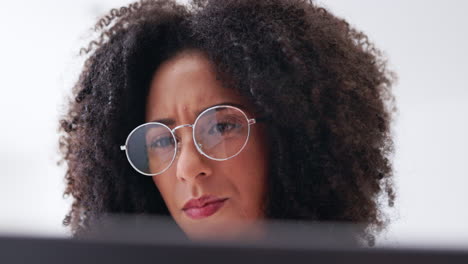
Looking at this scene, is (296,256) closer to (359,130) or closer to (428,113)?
(359,130)

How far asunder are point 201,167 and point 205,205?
0.28 feet

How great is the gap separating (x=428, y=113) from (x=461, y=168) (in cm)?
19

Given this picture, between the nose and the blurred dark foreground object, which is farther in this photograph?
the nose

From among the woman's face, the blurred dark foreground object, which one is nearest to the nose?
the woman's face

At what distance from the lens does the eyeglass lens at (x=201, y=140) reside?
107 cm

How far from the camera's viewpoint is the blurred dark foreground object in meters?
0.18

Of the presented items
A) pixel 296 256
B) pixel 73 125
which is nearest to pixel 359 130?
pixel 73 125

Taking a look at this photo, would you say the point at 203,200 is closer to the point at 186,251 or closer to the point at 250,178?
the point at 250,178

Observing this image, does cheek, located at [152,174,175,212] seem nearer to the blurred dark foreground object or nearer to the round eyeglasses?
the round eyeglasses

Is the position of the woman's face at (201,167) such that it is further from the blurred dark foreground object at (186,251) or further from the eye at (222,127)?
the blurred dark foreground object at (186,251)

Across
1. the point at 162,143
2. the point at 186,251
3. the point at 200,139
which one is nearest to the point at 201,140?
the point at 200,139

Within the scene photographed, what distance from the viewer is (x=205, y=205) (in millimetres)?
1082

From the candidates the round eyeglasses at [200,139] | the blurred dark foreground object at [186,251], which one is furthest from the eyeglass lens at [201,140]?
the blurred dark foreground object at [186,251]

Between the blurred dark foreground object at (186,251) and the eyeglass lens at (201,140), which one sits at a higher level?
the eyeglass lens at (201,140)
